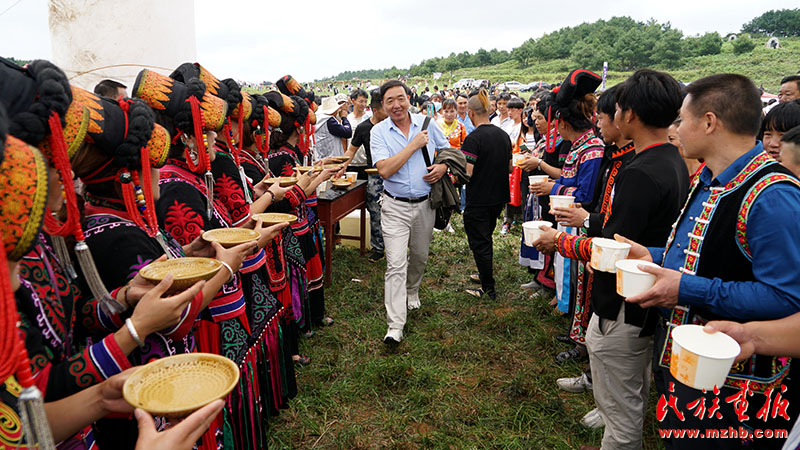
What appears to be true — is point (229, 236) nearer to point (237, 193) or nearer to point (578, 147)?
point (237, 193)

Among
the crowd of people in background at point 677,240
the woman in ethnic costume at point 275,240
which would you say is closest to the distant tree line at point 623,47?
the crowd of people in background at point 677,240

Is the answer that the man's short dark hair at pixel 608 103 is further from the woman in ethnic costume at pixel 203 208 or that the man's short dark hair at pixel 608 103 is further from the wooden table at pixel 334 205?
the wooden table at pixel 334 205

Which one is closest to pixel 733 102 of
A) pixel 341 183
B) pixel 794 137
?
pixel 794 137

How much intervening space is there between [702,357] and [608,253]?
2.45 ft

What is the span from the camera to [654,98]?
233 centimetres

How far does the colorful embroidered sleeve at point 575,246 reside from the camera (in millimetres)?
2463

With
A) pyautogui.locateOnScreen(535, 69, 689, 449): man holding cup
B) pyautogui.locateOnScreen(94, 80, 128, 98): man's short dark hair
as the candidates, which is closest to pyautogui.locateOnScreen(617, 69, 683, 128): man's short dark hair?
pyautogui.locateOnScreen(535, 69, 689, 449): man holding cup

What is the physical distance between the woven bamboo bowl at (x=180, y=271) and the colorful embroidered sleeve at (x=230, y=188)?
1.07 meters

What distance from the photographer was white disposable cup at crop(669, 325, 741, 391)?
1.41m

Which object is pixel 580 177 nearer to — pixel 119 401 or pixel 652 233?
pixel 652 233

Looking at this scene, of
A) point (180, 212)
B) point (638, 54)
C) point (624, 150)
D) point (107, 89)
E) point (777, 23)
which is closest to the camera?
point (180, 212)

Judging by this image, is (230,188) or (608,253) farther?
(230,188)

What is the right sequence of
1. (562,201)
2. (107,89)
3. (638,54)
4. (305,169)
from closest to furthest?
(107,89) → (562,201) → (305,169) → (638,54)

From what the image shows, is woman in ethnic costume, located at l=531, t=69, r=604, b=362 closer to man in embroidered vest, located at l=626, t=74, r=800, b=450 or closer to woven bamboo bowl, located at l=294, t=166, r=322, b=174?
man in embroidered vest, located at l=626, t=74, r=800, b=450
